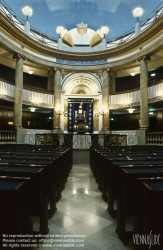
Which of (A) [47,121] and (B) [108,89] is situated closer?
(B) [108,89]

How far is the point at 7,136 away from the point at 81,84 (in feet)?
28.7

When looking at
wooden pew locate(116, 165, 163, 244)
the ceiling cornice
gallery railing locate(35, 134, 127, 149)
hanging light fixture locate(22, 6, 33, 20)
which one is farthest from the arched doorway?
wooden pew locate(116, 165, 163, 244)

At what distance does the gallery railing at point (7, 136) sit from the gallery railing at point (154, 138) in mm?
9248

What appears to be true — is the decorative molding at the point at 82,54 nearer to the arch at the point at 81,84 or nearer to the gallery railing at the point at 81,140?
the arch at the point at 81,84

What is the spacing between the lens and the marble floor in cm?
188

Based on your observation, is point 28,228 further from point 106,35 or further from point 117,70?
point 106,35

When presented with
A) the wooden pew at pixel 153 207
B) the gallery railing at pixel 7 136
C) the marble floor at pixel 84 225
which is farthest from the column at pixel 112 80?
the wooden pew at pixel 153 207

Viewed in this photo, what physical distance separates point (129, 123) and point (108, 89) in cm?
406

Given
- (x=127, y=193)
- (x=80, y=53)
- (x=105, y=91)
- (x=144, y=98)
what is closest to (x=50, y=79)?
(x=80, y=53)

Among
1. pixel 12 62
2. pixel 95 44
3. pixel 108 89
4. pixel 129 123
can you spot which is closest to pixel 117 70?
pixel 108 89

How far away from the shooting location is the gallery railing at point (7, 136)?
10117mm

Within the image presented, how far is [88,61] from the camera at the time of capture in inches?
594

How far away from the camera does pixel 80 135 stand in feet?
34.0

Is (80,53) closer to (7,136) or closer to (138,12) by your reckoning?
(138,12)
